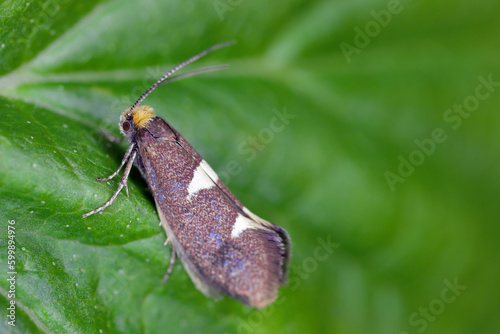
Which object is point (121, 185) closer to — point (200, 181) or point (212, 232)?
point (200, 181)

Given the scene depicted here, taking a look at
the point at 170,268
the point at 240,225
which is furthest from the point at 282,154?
the point at 170,268

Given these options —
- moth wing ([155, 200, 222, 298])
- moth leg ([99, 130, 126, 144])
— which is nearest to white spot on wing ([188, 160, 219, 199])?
moth wing ([155, 200, 222, 298])

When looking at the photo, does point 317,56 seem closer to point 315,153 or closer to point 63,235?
point 315,153

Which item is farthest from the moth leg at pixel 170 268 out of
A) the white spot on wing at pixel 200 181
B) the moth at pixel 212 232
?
the white spot on wing at pixel 200 181

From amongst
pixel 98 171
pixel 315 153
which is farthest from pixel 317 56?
pixel 98 171

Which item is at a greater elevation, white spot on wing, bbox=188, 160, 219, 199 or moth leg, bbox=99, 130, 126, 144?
white spot on wing, bbox=188, 160, 219, 199

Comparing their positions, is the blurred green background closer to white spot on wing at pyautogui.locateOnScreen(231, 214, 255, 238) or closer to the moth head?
the moth head
